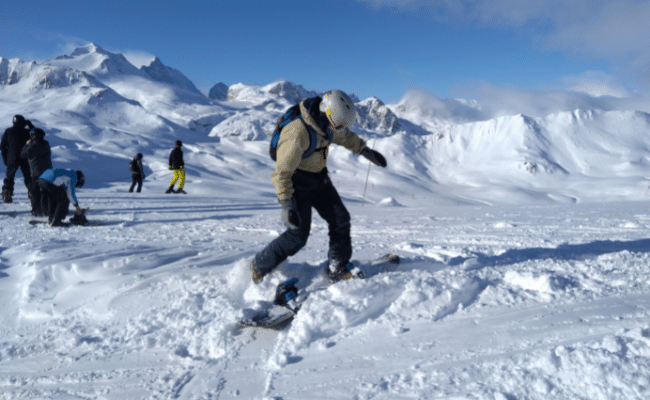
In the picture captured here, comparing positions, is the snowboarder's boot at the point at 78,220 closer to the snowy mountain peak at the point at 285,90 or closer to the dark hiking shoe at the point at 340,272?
the dark hiking shoe at the point at 340,272

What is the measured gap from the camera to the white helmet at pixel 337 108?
8.30 ft

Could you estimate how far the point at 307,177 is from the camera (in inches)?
108

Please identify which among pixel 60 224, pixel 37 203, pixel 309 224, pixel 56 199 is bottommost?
pixel 60 224

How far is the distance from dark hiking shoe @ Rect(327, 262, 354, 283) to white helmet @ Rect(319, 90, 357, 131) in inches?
44.4

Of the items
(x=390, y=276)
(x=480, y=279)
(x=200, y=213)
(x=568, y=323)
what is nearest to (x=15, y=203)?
(x=200, y=213)

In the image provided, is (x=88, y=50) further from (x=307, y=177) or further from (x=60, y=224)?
(x=307, y=177)

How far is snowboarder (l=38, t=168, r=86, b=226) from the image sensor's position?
5270mm

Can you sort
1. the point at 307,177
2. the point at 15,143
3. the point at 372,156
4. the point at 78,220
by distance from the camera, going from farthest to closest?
the point at 15,143 < the point at 78,220 < the point at 372,156 < the point at 307,177

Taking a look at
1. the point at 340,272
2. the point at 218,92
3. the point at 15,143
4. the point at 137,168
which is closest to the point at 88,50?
the point at 218,92

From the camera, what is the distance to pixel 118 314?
2605 millimetres

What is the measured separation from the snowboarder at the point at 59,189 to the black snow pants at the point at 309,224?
4.06 metres

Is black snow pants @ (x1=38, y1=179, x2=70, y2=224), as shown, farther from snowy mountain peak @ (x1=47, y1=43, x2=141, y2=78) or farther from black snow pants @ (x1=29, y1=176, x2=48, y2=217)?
snowy mountain peak @ (x1=47, y1=43, x2=141, y2=78)

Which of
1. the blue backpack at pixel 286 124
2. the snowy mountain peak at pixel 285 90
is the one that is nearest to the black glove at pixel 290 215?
the blue backpack at pixel 286 124

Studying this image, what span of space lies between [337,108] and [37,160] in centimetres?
584
